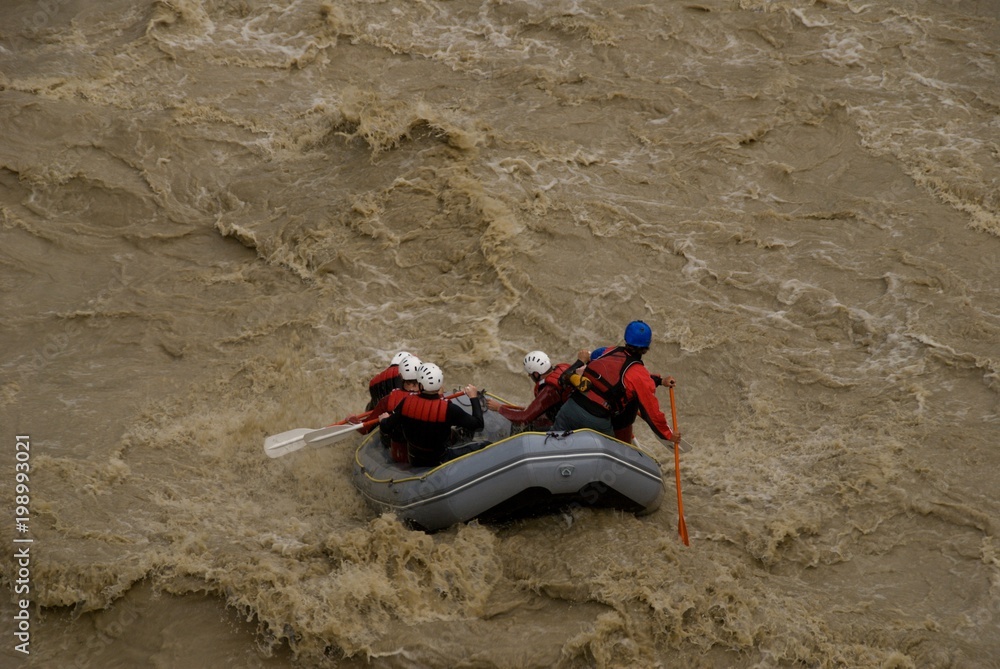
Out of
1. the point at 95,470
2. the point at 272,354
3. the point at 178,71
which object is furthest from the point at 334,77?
the point at 95,470

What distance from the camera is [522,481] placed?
19.6 feet

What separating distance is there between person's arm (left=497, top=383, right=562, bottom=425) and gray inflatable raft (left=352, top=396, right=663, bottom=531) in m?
0.55

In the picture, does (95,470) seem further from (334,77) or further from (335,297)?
(334,77)

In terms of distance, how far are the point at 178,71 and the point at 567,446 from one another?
29.7ft

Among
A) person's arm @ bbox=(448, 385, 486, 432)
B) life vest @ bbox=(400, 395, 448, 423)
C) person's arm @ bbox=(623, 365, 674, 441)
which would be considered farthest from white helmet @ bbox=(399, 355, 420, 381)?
person's arm @ bbox=(623, 365, 674, 441)

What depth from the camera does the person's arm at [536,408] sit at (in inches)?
264

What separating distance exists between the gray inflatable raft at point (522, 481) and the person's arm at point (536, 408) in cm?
55

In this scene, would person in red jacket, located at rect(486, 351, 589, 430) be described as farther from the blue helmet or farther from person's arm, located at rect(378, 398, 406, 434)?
person's arm, located at rect(378, 398, 406, 434)

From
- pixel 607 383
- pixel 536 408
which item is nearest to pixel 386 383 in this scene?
pixel 536 408

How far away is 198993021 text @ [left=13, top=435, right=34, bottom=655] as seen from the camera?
5.34 m

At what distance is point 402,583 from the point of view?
566 centimetres

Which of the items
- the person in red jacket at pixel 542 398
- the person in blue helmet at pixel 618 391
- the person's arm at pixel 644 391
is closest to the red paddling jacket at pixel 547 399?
the person in red jacket at pixel 542 398

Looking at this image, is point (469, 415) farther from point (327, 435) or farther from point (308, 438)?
point (308, 438)

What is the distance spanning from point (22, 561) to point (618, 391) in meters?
3.91
